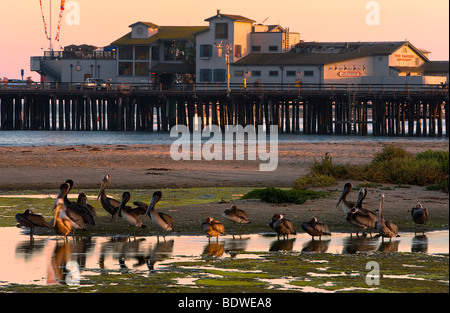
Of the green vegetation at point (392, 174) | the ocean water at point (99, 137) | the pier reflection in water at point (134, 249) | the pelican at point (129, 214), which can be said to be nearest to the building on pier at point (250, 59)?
the ocean water at point (99, 137)

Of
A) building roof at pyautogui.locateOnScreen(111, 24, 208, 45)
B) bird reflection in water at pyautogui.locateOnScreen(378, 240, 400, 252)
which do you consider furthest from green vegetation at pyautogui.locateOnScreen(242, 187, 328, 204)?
building roof at pyautogui.locateOnScreen(111, 24, 208, 45)

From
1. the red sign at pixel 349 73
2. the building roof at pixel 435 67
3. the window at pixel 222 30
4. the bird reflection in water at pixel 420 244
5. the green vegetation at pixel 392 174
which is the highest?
the window at pixel 222 30

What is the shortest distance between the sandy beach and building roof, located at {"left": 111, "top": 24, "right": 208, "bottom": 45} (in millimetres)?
51110

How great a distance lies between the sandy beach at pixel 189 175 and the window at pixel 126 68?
51.7m

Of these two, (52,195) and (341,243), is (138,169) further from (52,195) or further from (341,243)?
(341,243)

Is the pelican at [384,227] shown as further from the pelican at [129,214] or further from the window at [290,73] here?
the window at [290,73]

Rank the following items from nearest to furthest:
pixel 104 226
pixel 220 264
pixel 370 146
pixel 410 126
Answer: pixel 220 264
pixel 104 226
pixel 370 146
pixel 410 126

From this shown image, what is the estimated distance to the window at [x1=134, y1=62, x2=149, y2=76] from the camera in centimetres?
9944

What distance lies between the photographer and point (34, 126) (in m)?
94.1

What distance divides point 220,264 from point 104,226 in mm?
5076

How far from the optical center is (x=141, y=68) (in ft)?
328

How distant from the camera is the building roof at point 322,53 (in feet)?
283

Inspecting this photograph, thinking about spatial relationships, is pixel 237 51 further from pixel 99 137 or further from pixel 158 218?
pixel 158 218

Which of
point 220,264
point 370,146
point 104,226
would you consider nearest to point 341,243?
point 220,264
